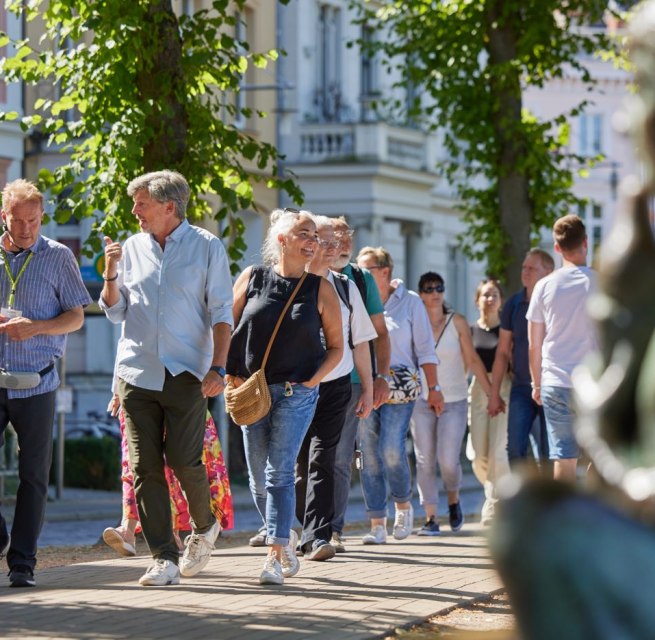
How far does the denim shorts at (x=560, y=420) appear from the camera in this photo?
10.3 metres

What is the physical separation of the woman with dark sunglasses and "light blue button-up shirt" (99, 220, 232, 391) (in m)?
4.95

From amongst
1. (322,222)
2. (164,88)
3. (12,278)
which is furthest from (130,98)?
(12,278)

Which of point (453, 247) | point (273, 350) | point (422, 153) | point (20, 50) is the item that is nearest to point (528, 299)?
point (273, 350)

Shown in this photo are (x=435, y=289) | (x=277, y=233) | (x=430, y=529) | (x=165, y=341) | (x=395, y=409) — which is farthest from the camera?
(x=435, y=289)

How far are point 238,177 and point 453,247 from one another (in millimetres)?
31743

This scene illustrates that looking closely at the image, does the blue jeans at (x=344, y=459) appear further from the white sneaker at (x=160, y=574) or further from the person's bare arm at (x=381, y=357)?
the white sneaker at (x=160, y=574)

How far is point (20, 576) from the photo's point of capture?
29.7ft

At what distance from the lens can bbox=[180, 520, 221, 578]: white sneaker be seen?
928cm

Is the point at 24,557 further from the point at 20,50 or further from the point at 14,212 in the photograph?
the point at 20,50

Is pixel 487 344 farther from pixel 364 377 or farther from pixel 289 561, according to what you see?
pixel 289 561

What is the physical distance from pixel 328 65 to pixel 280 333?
31.0 meters

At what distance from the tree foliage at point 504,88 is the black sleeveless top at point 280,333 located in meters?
14.5

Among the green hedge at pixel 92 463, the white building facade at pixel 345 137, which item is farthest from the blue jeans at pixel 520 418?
the white building facade at pixel 345 137

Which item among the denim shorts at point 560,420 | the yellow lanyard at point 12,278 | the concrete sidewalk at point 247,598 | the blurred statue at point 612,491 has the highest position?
the yellow lanyard at point 12,278
